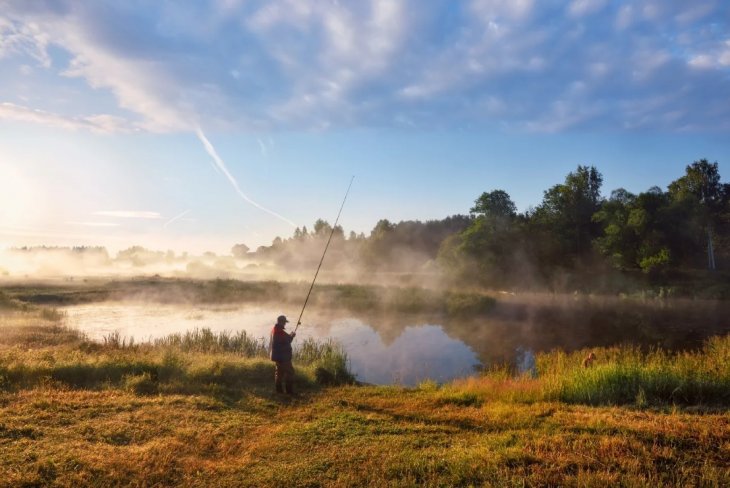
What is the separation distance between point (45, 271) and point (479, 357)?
7481cm

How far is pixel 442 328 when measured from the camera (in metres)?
31.1

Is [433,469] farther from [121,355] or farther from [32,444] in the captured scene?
[121,355]

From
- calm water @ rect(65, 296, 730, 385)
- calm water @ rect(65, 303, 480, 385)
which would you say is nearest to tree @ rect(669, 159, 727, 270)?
calm water @ rect(65, 296, 730, 385)

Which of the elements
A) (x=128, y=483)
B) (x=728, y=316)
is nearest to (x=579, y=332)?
(x=728, y=316)

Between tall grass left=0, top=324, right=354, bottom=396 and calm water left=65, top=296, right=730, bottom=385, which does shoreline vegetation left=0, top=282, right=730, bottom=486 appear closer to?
tall grass left=0, top=324, right=354, bottom=396

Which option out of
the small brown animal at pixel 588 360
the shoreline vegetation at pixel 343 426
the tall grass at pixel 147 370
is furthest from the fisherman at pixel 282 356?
the small brown animal at pixel 588 360

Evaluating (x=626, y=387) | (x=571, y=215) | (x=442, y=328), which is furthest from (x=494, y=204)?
(x=626, y=387)

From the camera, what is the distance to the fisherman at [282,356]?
1250 centimetres

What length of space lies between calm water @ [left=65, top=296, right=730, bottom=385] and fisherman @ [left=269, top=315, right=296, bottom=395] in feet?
18.4

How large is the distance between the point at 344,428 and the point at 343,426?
5.1 inches

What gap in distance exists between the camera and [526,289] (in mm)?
61000

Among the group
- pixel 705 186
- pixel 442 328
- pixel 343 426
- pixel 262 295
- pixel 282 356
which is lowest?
pixel 442 328

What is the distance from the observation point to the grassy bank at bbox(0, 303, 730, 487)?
648 cm

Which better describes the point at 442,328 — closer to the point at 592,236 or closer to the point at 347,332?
the point at 347,332
